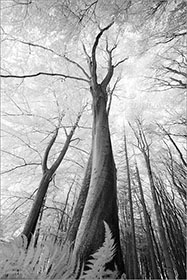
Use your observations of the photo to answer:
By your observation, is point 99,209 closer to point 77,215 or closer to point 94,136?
point 77,215

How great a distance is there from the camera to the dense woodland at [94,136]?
0.73 metres

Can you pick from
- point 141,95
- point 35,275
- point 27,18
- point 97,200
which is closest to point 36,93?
point 27,18

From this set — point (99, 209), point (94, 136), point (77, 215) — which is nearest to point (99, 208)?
point (99, 209)

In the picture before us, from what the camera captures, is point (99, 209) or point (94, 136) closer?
point (99, 209)

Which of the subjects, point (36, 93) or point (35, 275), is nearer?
point (35, 275)

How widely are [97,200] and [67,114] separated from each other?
3213 mm

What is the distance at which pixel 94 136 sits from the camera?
1617mm

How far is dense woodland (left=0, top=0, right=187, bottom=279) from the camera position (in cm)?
73

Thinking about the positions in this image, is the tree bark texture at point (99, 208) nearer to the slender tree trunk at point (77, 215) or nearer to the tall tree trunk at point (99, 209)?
the tall tree trunk at point (99, 209)

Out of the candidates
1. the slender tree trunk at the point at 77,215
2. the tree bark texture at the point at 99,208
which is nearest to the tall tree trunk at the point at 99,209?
the tree bark texture at the point at 99,208

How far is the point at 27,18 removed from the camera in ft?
6.43

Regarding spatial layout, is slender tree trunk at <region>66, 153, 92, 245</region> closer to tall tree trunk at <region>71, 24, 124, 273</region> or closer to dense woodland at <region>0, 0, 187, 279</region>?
dense woodland at <region>0, 0, 187, 279</region>

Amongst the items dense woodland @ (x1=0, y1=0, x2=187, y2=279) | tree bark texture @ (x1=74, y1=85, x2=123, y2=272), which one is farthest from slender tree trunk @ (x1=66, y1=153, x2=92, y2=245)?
tree bark texture @ (x1=74, y1=85, x2=123, y2=272)

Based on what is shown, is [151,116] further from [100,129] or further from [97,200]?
[97,200]
